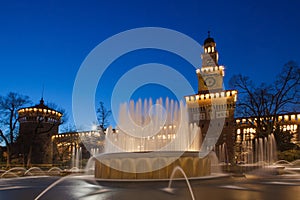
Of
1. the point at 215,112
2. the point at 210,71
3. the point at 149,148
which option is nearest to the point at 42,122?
the point at 215,112

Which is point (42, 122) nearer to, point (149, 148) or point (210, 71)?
point (210, 71)

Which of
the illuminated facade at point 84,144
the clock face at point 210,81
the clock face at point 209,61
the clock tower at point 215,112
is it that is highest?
the clock face at point 209,61

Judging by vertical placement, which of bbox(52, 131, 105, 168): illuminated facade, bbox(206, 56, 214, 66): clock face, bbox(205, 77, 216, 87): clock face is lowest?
bbox(52, 131, 105, 168): illuminated facade

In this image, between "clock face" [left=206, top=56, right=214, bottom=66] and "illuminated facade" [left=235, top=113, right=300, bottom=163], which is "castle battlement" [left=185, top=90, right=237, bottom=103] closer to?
"illuminated facade" [left=235, top=113, right=300, bottom=163]

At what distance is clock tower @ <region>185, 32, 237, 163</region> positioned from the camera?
54.8 m

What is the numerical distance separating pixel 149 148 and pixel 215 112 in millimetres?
42402

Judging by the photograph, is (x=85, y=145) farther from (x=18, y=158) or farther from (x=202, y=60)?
(x=202, y=60)

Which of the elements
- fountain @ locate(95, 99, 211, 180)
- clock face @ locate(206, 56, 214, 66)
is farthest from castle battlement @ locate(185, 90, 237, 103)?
fountain @ locate(95, 99, 211, 180)

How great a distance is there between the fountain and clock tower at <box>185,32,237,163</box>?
2889cm

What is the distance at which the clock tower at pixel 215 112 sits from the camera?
5475 centimetres

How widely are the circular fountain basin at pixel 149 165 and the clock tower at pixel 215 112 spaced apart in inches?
1537

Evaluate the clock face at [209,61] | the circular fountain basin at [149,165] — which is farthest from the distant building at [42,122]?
the circular fountain basin at [149,165]

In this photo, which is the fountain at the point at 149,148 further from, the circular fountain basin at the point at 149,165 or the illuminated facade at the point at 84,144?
the illuminated facade at the point at 84,144

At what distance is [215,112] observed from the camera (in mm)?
60531
